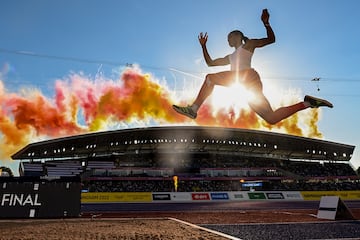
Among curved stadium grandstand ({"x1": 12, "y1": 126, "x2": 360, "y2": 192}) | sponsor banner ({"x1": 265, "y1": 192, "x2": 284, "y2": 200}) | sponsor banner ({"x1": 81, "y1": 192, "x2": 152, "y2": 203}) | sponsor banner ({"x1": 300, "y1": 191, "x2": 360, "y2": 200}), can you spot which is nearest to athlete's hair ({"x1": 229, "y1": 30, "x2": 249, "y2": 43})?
sponsor banner ({"x1": 81, "y1": 192, "x2": 152, "y2": 203})

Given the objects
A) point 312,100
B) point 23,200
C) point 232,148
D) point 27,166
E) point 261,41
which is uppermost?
point 232,148

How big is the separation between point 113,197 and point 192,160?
27.1 metres


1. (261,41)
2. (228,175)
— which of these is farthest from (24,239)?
(228,175)

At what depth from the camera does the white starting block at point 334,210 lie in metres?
15.3

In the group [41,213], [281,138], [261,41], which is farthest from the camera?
[281,138]

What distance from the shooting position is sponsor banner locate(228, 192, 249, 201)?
3602 cm

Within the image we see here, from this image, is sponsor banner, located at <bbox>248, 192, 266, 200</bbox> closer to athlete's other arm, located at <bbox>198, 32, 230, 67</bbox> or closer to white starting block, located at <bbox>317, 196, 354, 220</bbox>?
white starting block, located at <bbox>317, 196, 354, 220</bbox>

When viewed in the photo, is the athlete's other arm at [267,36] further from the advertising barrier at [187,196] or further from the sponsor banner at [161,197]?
the sponsor banner at [161,197]

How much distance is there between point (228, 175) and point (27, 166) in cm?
3406

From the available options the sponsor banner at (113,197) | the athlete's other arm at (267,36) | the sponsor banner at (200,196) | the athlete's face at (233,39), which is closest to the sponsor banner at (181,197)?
the sponsor banner at (200,196)

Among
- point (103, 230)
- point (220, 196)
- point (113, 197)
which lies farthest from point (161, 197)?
point (103, 230)

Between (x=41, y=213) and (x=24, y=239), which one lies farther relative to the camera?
(x=41, y=213)

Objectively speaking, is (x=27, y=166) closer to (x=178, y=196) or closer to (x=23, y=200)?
(x=178, y=196)

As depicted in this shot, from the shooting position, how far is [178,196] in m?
34.8
